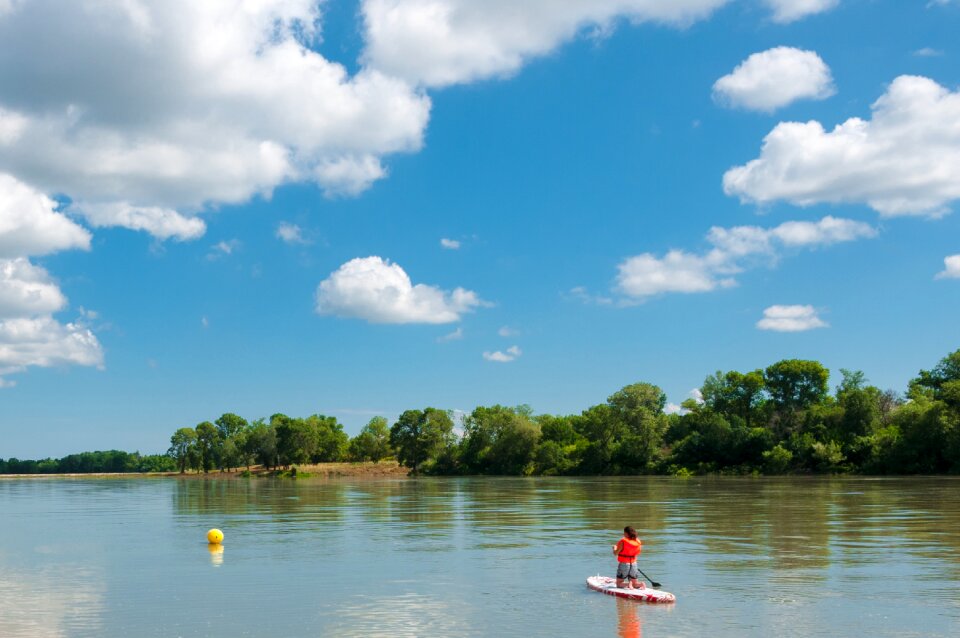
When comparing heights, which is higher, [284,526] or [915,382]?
[915,382]

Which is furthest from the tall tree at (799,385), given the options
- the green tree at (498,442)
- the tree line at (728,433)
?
the green tree at (498,442)

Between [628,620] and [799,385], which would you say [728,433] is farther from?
[628,620]

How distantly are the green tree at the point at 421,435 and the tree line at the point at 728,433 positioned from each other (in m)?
0.23

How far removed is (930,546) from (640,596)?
16668 mm

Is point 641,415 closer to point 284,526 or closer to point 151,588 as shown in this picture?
point 284,526

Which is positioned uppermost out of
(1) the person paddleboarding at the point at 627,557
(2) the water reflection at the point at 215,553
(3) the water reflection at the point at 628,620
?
(1) the person paddleboarding at the point at 627,557

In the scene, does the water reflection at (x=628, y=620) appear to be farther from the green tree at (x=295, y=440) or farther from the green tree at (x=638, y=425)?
the green tree at (x=295, y=440)

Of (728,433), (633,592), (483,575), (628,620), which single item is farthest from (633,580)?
(728,433)

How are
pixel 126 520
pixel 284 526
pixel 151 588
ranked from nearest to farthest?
1. pixel 151 588
2. pixel 284 526
3. pixel 126 520

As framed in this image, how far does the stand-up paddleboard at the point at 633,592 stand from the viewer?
72.4ft

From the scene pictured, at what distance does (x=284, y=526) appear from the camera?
155 ft

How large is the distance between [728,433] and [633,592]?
11654 centimetres

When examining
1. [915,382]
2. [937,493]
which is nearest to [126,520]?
[937,493]

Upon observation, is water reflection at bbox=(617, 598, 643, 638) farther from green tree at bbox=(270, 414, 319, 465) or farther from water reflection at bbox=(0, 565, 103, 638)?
green tree at bbox=(270, 414, 319, 465)
